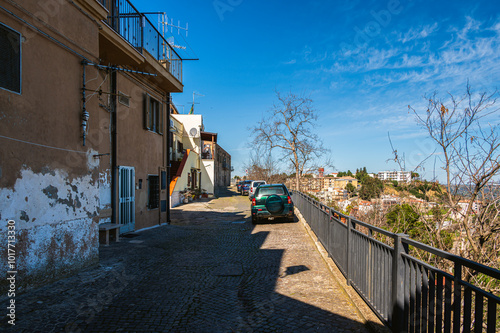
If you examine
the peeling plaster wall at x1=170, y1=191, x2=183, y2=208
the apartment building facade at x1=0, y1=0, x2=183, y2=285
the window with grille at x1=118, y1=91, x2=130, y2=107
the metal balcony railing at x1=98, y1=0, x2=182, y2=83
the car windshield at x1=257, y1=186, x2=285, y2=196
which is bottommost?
the peeling plaster wall at x1=170, y1=191, x2=183, y2=208

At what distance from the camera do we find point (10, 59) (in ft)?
16.4

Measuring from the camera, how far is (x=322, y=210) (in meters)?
8.02

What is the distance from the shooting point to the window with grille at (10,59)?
4.85m

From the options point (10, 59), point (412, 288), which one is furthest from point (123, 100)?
point (412, 288)

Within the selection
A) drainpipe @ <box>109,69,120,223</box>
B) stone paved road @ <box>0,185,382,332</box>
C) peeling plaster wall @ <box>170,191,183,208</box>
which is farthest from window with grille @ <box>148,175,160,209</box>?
peeling plaster wall @ <box>170,191,183,208</box>

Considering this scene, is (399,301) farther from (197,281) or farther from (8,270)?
(8,270)

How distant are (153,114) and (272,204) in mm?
5906

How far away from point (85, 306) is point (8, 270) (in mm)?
1250

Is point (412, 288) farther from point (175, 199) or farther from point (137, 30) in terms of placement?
point (175, 199)

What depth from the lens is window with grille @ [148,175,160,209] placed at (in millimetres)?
12531

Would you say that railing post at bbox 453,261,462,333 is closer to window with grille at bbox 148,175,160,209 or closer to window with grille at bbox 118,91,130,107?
window with grille at bbox 118,91,130,107

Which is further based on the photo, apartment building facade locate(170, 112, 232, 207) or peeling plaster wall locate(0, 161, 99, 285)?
apartment building facade locate(170, 112, 232, 207)

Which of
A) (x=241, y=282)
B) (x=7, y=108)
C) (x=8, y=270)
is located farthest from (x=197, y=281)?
(x=7, y=108)

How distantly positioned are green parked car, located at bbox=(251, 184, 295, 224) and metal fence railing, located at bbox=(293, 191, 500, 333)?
25.0ft
